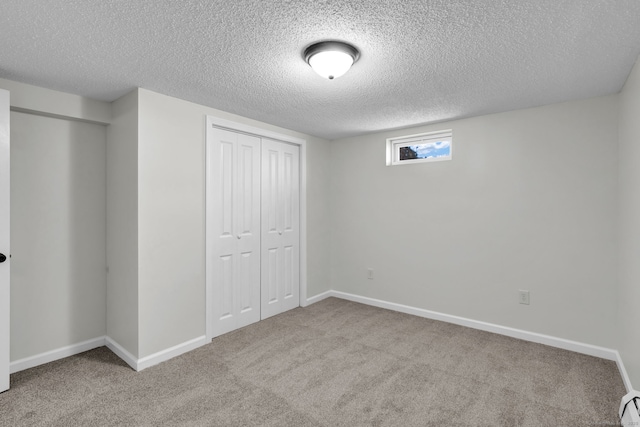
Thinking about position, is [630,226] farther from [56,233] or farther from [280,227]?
[56,233]

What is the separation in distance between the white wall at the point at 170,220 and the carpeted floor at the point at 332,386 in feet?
1.11

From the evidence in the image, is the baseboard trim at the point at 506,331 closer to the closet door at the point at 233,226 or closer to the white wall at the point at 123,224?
the closet door at the point at 233,226

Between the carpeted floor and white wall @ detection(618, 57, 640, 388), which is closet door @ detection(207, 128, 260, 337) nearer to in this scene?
the carpeted floor

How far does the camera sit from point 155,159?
275 cm

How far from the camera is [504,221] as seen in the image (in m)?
3.28

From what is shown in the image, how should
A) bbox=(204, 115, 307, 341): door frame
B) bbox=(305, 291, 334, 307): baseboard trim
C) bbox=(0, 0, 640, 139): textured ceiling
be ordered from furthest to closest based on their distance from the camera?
bbox=(305, 291, 334, 307): baseboard trim < bbox=(204, 115, 307, 341): door frame < bbox=(0, 0, 640, 139): textured ceiling

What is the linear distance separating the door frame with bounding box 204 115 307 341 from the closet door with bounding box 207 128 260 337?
0.09 feet

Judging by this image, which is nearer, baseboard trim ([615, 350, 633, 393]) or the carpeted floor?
the carpeted floor

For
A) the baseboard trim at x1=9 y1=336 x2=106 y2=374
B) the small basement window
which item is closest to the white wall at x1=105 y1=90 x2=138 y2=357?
the baseboard trim at x1=9 y1=336 x2=106 y2=374

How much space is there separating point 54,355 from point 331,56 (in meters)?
3.26

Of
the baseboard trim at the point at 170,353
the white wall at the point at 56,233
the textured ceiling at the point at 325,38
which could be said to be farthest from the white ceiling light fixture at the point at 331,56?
the baseboard trim at the point at 170,353

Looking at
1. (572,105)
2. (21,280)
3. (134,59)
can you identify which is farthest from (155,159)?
(572,105)

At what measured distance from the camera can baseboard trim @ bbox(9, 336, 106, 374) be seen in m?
2.59

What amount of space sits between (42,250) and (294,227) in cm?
249
